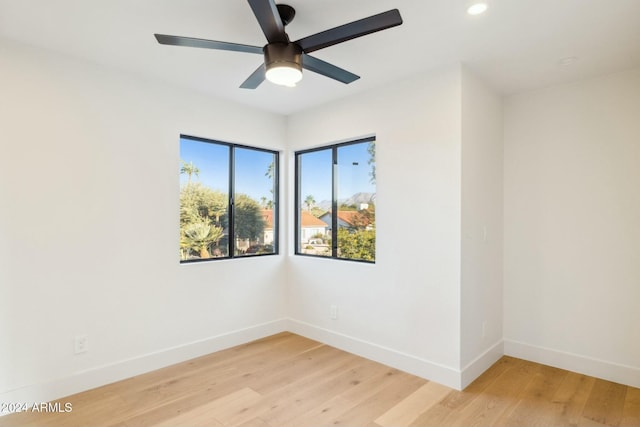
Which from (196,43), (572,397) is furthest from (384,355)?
(196,43)

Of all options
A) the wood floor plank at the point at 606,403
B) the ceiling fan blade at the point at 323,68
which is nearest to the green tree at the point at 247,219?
the ceiling fan blade at the point at 323,68

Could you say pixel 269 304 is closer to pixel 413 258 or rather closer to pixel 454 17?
pixel 413 258

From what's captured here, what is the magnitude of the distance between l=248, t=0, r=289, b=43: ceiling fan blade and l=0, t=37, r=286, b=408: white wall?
5.65ft

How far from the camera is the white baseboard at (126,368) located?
2.48 meters

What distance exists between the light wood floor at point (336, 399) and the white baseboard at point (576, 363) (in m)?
0.08

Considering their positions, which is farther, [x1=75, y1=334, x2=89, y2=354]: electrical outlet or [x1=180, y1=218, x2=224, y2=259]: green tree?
[x1=180, y1=218, x2=224, y2=259]: green tree

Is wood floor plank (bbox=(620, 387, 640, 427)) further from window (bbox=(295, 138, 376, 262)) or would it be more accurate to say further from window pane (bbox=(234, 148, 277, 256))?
window pane (bbox=(234, 148, 277, 256))

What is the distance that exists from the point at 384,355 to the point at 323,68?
2489 mm

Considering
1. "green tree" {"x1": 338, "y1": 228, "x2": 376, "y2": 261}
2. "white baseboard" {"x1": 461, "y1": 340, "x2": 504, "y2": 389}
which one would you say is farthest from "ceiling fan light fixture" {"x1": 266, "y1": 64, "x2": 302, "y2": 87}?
"white baseboard" {"x1": 461, "y1": 340, "x2": 504, "y2": 389}

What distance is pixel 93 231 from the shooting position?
9.11 feet

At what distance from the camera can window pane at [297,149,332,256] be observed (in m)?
3.96

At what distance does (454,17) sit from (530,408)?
2652 millimetres

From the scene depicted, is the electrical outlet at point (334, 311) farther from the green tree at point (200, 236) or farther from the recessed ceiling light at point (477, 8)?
the recessed ceiling light at point (477, 8)

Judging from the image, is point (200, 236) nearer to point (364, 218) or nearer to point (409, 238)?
point (364, 218)
